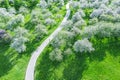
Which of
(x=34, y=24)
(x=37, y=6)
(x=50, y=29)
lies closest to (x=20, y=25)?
(x=34, y=24)

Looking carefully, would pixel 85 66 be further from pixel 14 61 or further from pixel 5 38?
pixel 5 38

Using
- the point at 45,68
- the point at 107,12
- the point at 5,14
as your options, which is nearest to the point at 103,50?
the point at 45,68

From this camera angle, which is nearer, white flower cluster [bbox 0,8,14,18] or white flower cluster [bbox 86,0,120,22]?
white flower cluster [bbox 86,0,120,22]

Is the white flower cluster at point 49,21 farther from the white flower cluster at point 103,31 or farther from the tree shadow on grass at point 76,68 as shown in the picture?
the tree shadow on grass at point 76,68

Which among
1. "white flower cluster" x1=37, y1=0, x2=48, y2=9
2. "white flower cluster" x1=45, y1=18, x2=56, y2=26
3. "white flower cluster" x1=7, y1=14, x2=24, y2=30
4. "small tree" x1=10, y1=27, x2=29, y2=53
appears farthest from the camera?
"white flower cluster" x1=37, y1=0, x2=48, y2=9

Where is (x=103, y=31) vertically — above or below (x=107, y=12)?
below

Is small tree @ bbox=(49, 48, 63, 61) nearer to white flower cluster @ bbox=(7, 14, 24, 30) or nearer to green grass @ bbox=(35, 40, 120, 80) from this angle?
green grass @ bbox=(35, 40, 120, 80)

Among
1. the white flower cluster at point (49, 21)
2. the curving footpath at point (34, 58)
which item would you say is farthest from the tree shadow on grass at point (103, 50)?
the white flower cluster at point (49, 21)

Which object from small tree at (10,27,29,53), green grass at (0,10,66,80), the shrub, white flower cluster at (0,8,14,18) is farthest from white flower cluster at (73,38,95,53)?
white flower cluster at (0,8,14,18)
